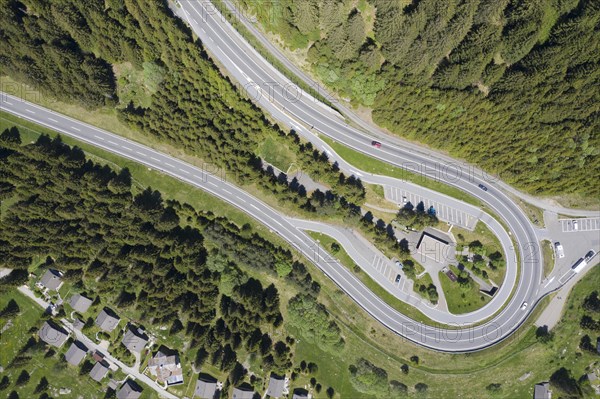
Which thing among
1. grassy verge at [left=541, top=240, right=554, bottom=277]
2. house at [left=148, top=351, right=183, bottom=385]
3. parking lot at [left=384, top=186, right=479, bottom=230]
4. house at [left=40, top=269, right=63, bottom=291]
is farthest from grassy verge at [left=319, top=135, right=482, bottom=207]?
house at [left=40, top=269, right=63, bottom=291]

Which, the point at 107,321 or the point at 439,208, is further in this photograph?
the point at 107,321

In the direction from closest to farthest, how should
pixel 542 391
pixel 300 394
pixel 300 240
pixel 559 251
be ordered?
1. pixel 542 391
2. pixel 559 251
3. pixel 300 394
4. pixel 300 240

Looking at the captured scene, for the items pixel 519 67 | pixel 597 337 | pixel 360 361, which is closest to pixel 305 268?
pixel 360 361

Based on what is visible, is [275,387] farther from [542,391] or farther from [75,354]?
[542,391]

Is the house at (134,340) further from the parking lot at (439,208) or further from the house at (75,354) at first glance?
the parking lot at (439,208)

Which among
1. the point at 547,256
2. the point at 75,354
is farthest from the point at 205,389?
the point at 547,256
